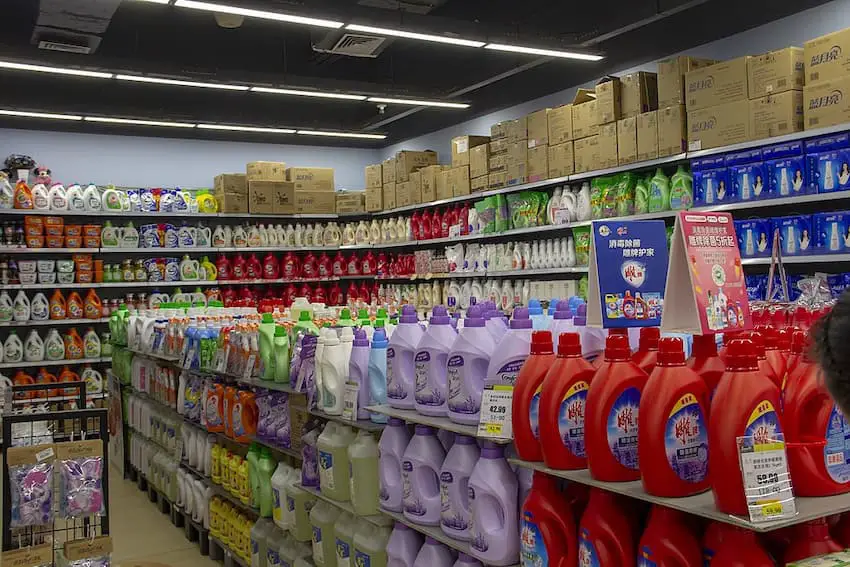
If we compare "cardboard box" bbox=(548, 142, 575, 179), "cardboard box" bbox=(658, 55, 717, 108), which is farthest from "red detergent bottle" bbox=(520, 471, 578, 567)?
"cardboard box" bbox=(548, 142, 575, 179)

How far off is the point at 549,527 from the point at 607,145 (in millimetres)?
4762

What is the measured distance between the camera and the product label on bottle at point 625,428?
1.74 meters

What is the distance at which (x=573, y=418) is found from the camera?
1887mm

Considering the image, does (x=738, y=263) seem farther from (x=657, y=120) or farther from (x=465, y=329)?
(x=657, y=120)

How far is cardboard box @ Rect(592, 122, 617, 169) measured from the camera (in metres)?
6.18

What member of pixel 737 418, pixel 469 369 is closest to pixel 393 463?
pixel 469 369

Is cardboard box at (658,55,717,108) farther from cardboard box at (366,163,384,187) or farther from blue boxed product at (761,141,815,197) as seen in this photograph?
cardboard box at (366,163,384,187)

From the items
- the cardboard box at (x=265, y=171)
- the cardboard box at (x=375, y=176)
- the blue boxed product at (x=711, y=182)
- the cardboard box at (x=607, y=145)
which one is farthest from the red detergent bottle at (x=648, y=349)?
the cardboard box at (x=265, y=171)

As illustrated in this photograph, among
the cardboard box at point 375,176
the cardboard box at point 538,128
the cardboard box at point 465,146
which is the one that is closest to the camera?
the cardboard box at point 538,128

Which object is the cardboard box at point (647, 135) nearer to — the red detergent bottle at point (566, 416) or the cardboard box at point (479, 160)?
the cardboard box at point (479, 160)

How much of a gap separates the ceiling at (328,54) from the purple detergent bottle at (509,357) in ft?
13.0

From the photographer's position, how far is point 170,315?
259 inches

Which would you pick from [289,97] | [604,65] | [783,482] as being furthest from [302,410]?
[289,97]

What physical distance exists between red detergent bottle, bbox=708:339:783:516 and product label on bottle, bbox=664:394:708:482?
3.2 inches
